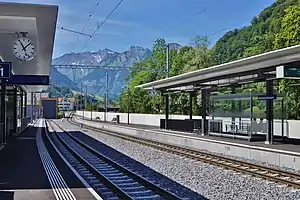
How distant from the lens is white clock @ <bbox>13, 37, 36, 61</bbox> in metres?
18.8

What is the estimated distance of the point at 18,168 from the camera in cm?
1530

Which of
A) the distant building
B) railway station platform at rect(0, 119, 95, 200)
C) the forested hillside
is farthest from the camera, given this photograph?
the distant building

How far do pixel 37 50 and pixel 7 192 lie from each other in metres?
13.2

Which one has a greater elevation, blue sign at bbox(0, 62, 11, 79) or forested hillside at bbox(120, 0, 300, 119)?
forested hillside at bbox(120, 0, 300, 119)

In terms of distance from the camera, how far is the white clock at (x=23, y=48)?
1881cm

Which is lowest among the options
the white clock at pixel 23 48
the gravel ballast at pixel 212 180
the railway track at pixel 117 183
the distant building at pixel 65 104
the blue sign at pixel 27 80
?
the gravel ballast at pixel 212 180

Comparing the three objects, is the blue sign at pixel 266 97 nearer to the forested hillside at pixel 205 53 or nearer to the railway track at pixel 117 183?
the railway track at pixel 117 183

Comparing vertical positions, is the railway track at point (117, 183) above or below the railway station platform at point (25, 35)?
below

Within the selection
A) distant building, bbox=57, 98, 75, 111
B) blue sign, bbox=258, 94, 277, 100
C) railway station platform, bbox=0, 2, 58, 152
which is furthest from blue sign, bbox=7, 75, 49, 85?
distant building, bbox=57, 98, 75, 111

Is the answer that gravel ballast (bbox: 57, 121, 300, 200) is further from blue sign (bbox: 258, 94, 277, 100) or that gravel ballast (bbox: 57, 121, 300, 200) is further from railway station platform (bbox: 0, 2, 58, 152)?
railway station platform (bbox: 0, 2, 58, 152)

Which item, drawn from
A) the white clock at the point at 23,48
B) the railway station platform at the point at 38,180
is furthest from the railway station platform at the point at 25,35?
the railway station platform at the point at 38,180

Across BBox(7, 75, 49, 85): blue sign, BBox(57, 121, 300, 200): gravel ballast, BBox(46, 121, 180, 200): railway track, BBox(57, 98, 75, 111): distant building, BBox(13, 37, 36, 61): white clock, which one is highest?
BBox(13, 37, 36, 61): white clock

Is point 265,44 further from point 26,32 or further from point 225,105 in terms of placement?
Answer: point 26,32

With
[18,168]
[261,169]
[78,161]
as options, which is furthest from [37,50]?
[261,169]
